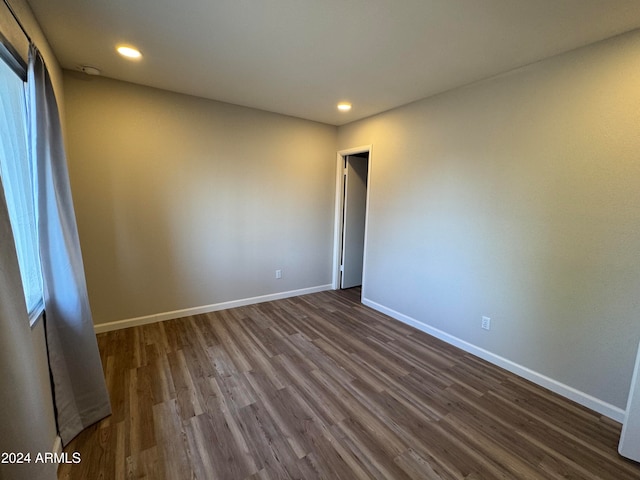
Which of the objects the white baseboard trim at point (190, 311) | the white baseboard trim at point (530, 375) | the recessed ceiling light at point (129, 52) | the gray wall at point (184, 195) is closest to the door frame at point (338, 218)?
the gray wall at point (184, 195)

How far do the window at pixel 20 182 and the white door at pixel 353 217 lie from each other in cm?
A: 348

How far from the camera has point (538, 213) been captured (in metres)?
2.20

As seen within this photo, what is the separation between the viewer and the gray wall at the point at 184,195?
274cm

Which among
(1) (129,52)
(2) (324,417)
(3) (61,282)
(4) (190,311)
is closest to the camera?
(3) (61,282)

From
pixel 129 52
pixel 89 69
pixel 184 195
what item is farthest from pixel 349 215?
pixel 89 69

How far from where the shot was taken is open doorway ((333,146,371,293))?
4.32m

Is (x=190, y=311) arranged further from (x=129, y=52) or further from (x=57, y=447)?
(x=129, y=52)

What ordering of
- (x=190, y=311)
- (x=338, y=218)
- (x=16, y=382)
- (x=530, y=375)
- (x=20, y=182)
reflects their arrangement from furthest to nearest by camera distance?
(x=338, y=218) → (x=190, y=311) → (x=530, y=375) → (x=20, y=182) → (x=16, y=382)

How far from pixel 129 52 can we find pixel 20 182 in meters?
1.41

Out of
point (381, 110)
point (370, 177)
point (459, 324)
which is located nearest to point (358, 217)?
point (370, 177)

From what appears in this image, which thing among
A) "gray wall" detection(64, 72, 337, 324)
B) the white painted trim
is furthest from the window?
"gray wall" detection(64, 72, 337, 324)

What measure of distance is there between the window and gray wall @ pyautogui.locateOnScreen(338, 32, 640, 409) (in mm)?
3129

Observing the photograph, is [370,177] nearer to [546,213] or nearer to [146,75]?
[546,213]

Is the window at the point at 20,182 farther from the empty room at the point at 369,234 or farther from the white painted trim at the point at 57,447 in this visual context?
the white painted trim at the point at 57,447
